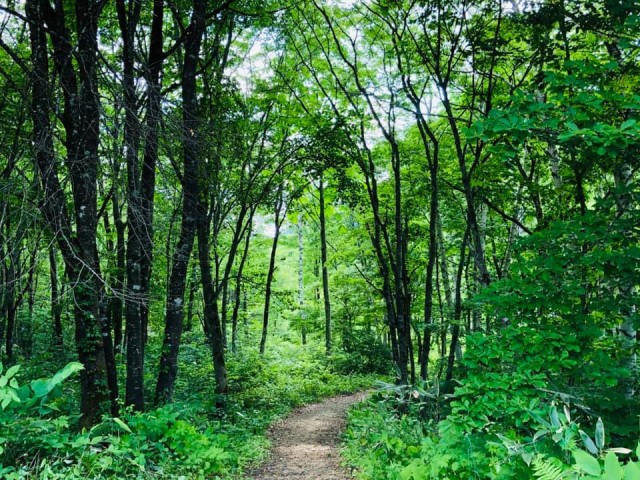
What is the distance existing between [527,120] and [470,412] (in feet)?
9.10

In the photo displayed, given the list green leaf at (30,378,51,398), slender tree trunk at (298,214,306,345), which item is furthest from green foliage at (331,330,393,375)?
green leaf at (30,378,51,398)

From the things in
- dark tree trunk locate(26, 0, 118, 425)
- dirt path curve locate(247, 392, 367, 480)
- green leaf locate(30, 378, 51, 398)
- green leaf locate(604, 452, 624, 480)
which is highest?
dark tree trunk locate(26, 0, 118, 425)

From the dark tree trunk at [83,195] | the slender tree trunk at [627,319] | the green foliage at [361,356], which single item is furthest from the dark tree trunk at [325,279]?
the dark tree trunk at [83,195]

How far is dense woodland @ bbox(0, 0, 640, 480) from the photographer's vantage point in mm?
3857

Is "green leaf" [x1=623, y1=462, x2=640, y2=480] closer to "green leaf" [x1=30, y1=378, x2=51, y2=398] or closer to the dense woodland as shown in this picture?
the dense woodland

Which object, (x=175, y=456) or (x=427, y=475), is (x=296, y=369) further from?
(x=427, y=475)

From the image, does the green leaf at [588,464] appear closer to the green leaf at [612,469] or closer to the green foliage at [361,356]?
the green leaf at [612,469]

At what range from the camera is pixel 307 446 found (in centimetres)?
842

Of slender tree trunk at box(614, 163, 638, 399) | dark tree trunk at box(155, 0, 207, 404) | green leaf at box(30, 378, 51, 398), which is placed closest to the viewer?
green leaf at box(30, 378, 51, 398)

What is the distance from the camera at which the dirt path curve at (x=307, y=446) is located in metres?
6.52

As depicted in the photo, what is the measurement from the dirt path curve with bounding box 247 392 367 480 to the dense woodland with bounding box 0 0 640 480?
44cm

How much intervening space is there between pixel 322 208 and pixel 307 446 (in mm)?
10228

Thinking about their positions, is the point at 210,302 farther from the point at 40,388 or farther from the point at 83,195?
the point at 40,388

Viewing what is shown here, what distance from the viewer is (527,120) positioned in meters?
3.82
